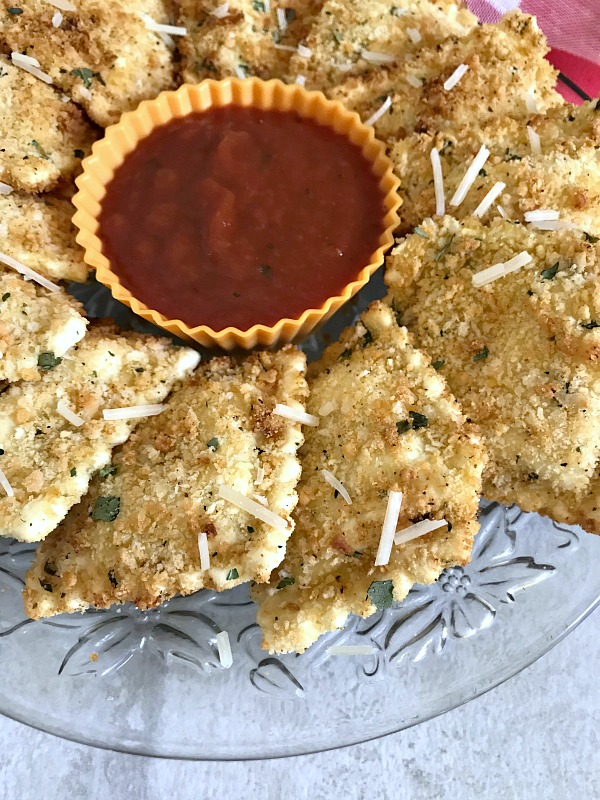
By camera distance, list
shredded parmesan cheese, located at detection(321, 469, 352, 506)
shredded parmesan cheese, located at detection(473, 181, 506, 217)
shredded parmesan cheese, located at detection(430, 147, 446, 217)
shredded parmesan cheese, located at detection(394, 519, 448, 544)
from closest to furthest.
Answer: shredded parmesan cheese, located at detection(394, 519, 448, 544) < shredded parmesan cheese, located at detection(321, 469, 352, 506) < shredded parmesan cheese, located at detection(473, 181, 506, 217) < shredded parmesan cheese, located at detection(430, 147, 446, 217)

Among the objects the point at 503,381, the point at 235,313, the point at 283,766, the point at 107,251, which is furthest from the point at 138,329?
the point at 283,766

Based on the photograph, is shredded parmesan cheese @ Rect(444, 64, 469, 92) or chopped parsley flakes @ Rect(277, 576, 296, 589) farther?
shredded parmesan cheese @ Rect(444, 64, 469, 92)

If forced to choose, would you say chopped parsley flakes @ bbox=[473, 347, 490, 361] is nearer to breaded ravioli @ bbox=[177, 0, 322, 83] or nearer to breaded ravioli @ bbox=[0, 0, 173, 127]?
breaded ravioli @ bbox=[177, 0, 322, 83]

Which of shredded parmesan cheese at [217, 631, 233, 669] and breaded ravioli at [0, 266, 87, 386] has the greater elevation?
breaded ravioli at [0, 266, 87, 386]

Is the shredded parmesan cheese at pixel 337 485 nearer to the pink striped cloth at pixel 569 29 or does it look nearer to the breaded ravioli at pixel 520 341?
the breaded ravioli at pixel 520 341

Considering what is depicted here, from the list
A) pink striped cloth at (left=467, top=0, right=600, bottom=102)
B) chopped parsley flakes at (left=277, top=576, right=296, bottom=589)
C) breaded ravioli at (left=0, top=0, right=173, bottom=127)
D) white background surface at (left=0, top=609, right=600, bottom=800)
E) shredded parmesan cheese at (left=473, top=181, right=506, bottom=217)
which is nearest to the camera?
chopped parsley flakes at (left=277, top=576, right=296, bottom=589)

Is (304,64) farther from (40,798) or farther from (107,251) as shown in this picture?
(40,798)

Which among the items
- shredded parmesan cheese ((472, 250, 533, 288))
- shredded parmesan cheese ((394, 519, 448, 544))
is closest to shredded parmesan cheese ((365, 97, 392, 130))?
shredded parmesan cheese ((472, 250, 533, 288))
